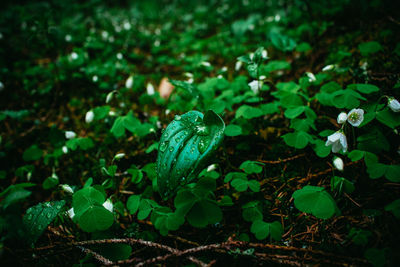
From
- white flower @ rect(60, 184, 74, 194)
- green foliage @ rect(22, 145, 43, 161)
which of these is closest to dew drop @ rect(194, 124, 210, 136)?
white flower @ rect(60, 184, 74, 194)

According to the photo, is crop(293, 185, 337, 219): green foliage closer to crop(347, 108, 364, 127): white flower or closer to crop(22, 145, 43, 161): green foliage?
crop(347, 108, 364, 127): white flower

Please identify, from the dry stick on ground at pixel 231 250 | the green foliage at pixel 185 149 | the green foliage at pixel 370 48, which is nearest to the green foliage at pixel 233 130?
the green foliage at pixel 185 149

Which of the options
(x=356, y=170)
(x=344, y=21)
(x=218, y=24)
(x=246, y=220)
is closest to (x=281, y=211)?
(x=246, y=220)

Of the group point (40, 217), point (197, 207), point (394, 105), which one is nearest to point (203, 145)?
point (197, 207)

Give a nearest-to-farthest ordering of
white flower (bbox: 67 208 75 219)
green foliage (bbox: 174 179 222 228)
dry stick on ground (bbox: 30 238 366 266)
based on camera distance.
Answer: dry stick on ground (bbox: 30 238 366 266) < green foliage (bbox: 174 179 222 228) < white flower (bbox: 67 208 75 219)

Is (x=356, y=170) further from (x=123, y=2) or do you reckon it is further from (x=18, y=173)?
(x=123, y=2)

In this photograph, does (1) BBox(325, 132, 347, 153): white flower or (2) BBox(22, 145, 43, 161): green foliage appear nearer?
(1) BBox(325, 132, 347, 153): white flower

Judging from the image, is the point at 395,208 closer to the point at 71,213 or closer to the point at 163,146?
the point at 163,146

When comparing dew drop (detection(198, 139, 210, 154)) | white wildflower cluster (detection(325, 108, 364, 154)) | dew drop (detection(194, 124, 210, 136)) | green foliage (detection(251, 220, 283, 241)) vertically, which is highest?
dew drop (detection(194, 124, 210, 136))

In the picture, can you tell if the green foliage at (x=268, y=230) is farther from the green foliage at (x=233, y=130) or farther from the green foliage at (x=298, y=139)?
the green foliage at (x=233, y=130)
